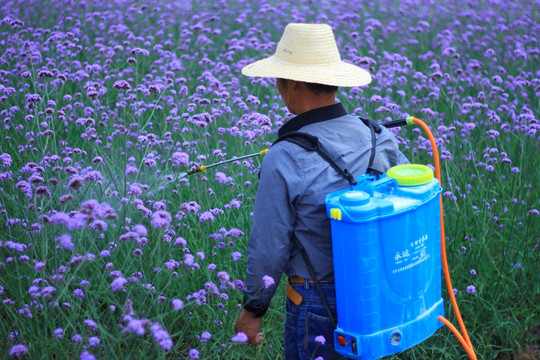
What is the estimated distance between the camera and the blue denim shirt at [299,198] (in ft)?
8.28

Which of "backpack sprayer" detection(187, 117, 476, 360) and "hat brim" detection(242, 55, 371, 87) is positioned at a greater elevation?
"hat brim" detection(242, 55, 371, 87)

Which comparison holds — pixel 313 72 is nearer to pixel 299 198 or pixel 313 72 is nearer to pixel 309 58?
pixel 309 58

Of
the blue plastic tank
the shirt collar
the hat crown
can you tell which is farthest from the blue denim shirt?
the hat crown

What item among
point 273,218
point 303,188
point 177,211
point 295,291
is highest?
point 303,188

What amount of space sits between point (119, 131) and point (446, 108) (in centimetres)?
351

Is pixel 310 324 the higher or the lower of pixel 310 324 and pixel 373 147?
the lower

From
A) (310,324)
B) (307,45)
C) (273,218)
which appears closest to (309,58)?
(307,45)

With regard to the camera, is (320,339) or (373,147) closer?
(320,339)

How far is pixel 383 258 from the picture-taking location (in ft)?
7.85

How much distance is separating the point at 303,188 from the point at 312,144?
0.19 metres

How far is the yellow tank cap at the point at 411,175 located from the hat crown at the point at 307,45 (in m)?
0.60

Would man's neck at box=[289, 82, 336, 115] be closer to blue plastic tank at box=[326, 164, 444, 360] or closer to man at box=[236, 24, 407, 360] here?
man at box=[236, 24, 407, 360]

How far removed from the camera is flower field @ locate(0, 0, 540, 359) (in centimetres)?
275

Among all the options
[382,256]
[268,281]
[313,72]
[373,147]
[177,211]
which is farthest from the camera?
[177,211]
